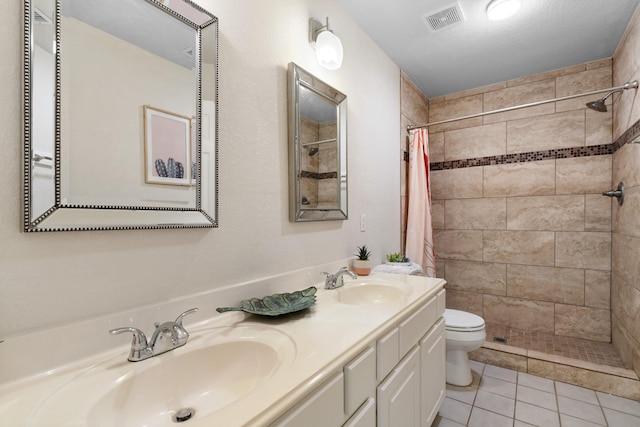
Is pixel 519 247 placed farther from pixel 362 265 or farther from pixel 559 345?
pixel 362 265

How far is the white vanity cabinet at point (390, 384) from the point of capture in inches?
30.0

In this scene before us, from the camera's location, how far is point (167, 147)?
0.99m

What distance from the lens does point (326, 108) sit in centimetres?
170

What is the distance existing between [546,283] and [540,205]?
27.7 inches

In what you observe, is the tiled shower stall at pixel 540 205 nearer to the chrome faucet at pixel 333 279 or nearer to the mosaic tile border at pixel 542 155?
the mosaic tile border at pixel 542 155

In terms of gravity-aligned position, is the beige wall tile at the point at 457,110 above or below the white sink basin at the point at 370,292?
above

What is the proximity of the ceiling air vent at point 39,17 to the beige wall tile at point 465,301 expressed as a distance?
341 cm

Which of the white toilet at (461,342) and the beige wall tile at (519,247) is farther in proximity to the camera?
the beige wall tile at (519,247)

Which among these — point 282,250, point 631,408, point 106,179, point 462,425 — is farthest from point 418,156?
point 106,179

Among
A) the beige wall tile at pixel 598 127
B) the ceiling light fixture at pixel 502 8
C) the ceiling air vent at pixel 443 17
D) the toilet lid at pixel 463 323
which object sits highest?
the ceiling air vent at pixel 443 17

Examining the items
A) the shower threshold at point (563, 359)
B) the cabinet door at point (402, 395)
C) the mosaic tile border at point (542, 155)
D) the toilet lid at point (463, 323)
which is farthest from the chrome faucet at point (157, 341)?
the mosaic tile border at point (542, 155)

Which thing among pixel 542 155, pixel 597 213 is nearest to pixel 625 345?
pixel 597 213

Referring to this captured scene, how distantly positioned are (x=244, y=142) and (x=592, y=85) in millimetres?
3013

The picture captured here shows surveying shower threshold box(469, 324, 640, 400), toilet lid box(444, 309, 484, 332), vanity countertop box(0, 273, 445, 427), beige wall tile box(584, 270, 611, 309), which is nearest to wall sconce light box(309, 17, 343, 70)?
vanity countertop box(0, 273, 445, 427)
